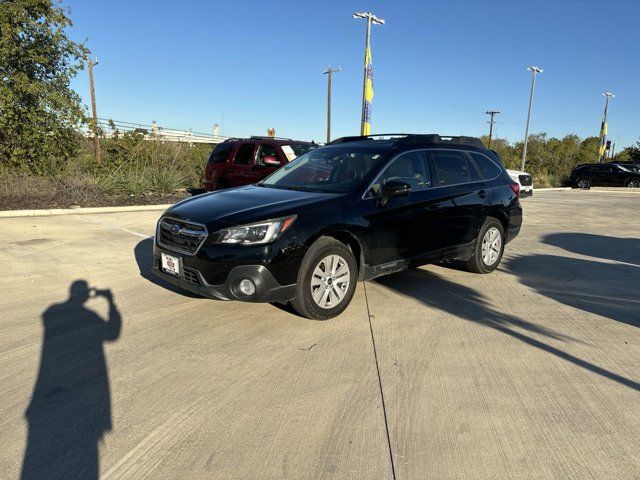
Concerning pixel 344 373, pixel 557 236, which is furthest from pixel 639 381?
pixel 557 236

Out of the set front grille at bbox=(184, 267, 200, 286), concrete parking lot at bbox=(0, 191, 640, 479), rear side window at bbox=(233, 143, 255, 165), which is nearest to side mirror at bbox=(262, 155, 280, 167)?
rear side window at bbox=(233, 143, 255, 165)

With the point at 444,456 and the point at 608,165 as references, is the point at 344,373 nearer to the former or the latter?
the point at 444,456

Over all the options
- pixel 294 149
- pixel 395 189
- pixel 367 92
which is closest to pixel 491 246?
pixel 395 189

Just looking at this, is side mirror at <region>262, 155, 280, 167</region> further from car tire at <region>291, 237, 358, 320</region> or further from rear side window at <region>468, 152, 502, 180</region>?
car tire at <region>291, 237, 358, 320</region>

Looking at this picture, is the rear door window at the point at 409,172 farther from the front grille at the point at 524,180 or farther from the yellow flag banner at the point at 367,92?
the yellow flag banner at the point at 367,92

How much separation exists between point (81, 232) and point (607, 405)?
8.14 m

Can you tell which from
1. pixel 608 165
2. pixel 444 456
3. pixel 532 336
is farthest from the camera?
pixel 608 165

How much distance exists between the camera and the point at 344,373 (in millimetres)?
3436

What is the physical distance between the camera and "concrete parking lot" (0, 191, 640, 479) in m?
2.50

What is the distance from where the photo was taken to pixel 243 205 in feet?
14.4

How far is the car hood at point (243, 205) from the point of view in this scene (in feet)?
13.6

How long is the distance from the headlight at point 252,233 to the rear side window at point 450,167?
239 cm

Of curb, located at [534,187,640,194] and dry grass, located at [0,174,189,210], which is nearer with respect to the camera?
dry grass, located at [0,174,189,210]

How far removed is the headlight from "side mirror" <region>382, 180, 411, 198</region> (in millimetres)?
1236
